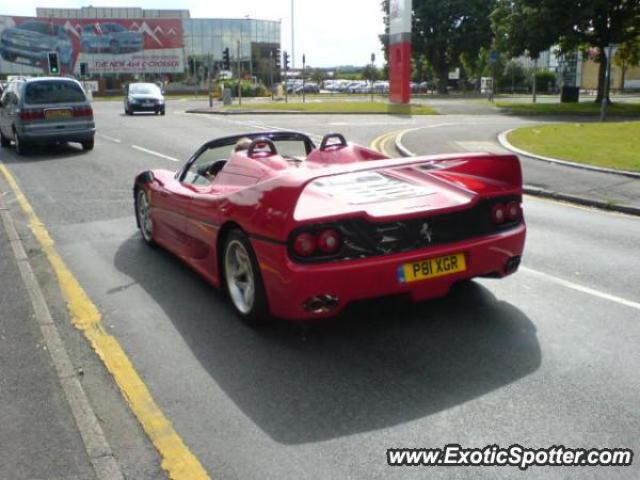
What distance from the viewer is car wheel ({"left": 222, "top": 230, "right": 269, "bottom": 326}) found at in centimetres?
442

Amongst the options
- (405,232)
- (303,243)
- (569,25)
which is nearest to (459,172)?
(405,232)

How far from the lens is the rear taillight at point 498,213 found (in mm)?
4652

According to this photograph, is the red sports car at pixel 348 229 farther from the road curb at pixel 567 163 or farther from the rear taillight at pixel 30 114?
the rear taillight at pixel 30 114

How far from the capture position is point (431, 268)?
168 inches

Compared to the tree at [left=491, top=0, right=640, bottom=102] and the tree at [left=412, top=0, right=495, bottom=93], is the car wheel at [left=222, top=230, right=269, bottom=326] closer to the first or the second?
the tree at [left=491, top=0, right=640, bottom=102]

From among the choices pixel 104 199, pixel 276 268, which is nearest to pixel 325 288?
pixel 276 268

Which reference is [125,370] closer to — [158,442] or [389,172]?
[158,442]

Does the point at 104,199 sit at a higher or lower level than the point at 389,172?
lower

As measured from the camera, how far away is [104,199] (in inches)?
397

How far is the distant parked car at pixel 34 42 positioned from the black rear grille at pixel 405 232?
87188 millimetres

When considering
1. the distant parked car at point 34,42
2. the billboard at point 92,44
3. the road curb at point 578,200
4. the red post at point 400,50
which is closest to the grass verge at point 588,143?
the road curb at point 578,200

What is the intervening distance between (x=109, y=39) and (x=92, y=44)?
7.13 feet

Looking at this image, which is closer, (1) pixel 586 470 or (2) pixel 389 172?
(1) pixel 586 470

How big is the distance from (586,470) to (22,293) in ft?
14.7
